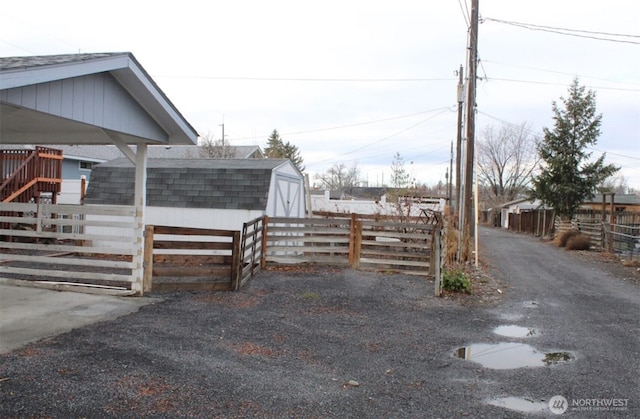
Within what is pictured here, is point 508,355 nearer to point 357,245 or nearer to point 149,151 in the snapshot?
point 357,245

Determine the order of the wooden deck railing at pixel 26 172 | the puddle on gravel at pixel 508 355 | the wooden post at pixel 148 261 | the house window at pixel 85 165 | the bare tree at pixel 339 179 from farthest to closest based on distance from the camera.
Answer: the bare tree at pixel 339 179
the house window at pixel 85 165
the wooden deck railing at pixel 26 172
the wooden post at pixel 148 261
the puddle on gravel at pixel 508 355

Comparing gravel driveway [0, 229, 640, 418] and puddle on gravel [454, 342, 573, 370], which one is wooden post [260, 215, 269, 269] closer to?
gravel driveway [0, 229, 640, 418]

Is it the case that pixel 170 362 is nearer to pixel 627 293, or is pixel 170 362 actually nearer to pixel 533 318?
pixel 533 318

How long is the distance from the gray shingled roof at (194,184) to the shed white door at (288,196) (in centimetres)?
60

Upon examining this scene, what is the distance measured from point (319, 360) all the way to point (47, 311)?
3652 millimetres

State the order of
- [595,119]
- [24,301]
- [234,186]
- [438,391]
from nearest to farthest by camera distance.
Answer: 1. [438,391]
2. [24,301]
3. [234,186]
4. [595,119]

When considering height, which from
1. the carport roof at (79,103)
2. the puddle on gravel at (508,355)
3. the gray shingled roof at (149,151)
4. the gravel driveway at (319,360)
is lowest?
the puddle on gravel at (508,355)

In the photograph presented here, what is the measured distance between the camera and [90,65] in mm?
6102

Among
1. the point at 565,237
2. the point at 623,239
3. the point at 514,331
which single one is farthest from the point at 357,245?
the point at 565,237

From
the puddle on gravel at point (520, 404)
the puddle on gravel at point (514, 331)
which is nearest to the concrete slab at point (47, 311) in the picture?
the puddle on gravel at point (520, 404)

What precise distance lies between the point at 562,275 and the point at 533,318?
5.71 metres

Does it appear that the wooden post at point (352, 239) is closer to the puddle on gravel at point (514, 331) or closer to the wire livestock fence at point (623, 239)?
the puddle on gravel at point (514, 331)

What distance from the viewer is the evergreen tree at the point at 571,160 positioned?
26500 mm

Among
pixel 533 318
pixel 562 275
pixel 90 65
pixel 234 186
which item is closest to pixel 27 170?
pixel 234 186
